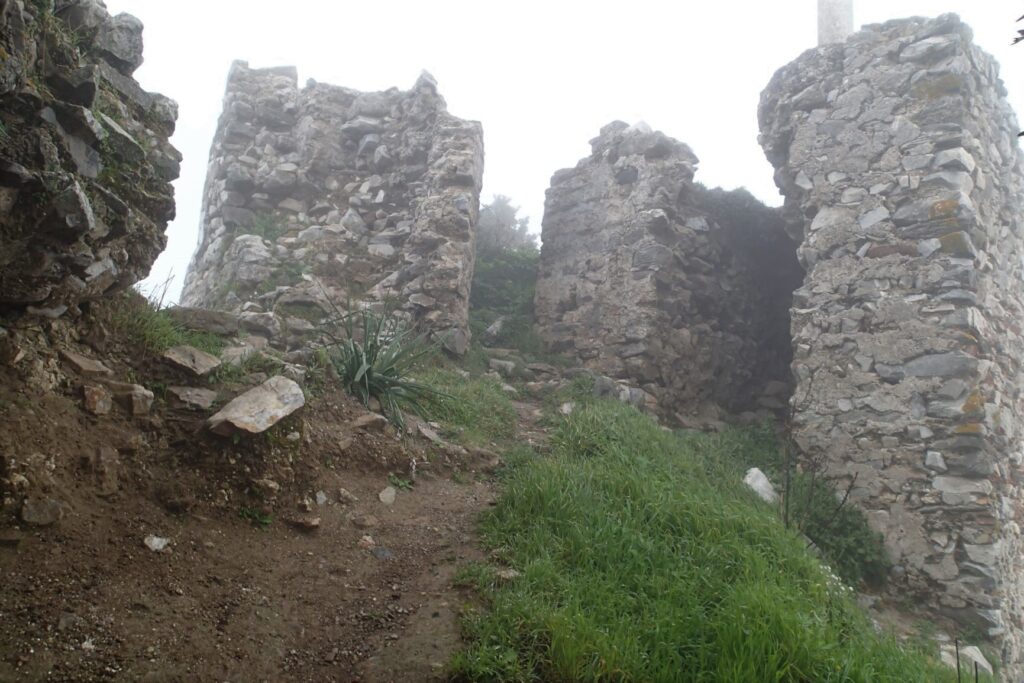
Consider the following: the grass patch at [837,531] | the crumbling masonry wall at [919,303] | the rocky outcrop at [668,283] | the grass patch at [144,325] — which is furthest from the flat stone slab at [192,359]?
the crumbling masonry wall at [919,303]

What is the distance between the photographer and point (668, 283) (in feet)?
25.1

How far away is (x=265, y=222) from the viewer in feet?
26.0

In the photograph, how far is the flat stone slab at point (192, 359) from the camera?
12.4 ft

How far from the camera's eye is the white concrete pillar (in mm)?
8961

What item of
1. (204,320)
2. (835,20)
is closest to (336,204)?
(204,320)

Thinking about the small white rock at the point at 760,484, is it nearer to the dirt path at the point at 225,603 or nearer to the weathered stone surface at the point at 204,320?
the dirt path at the point at 225,603

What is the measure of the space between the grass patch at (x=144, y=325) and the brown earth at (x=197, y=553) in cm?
13

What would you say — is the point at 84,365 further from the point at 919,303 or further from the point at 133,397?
the point at 919,303

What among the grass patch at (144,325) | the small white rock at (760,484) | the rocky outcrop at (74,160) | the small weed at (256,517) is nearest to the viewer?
the rocky outcrop at (74,160)

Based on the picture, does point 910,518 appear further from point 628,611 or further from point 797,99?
point 797,99

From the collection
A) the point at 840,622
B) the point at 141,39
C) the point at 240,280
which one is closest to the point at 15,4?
the point at 141,39

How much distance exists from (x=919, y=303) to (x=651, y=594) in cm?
390

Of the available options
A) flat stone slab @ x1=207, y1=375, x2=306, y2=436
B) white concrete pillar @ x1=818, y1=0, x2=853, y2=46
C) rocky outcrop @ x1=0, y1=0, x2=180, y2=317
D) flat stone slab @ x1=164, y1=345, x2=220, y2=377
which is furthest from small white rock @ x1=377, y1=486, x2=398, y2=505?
white concrete pillar @ x1=818, y1=0, x2=853, y2=46

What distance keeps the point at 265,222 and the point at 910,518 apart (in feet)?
23.3
